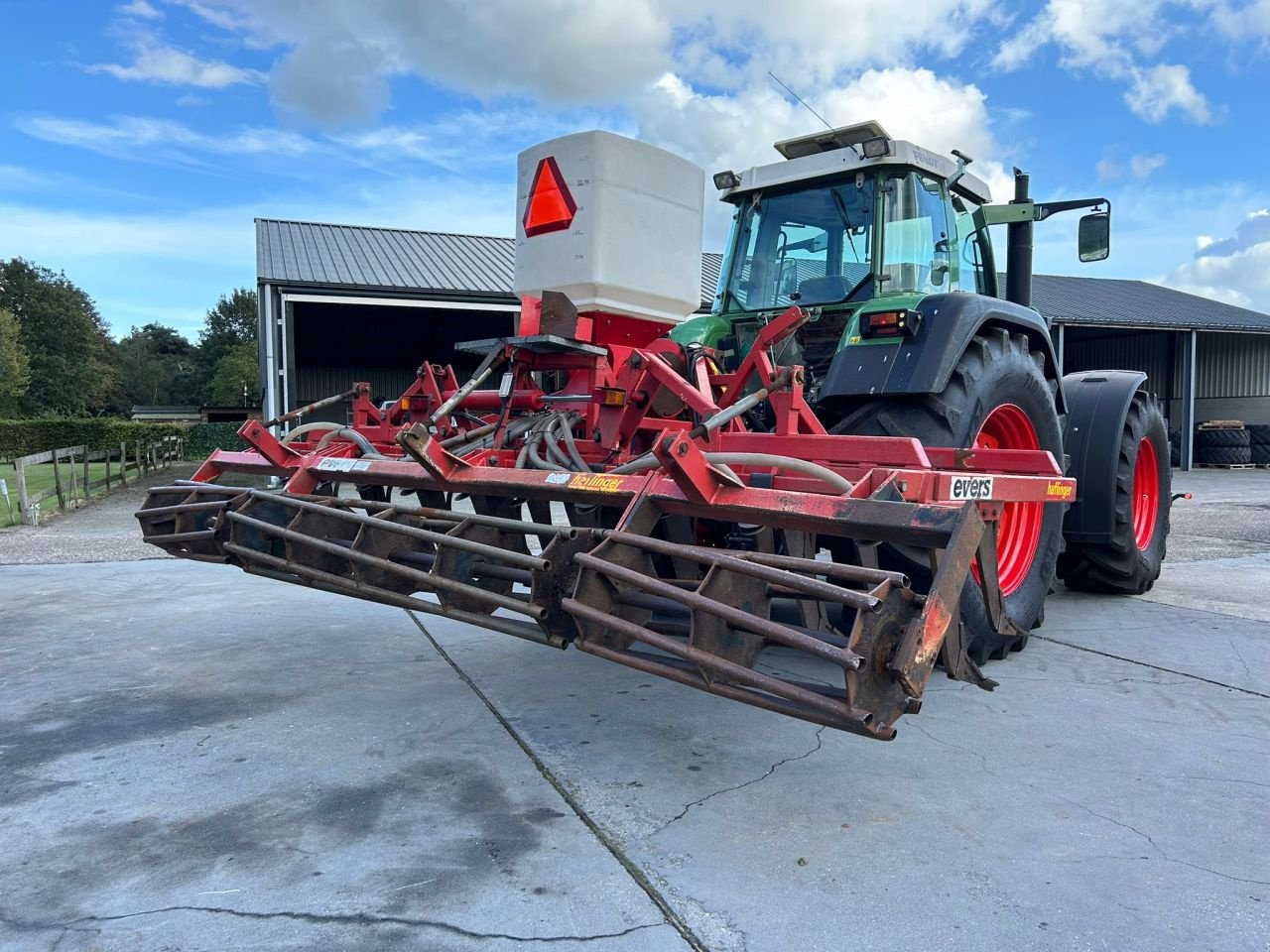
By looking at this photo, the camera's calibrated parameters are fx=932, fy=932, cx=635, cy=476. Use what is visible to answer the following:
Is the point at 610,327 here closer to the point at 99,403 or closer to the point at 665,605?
the point at 665,605

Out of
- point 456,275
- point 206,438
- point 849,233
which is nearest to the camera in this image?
point 849,233

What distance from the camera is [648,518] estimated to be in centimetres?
309

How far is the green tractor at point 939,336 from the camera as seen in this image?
402cm

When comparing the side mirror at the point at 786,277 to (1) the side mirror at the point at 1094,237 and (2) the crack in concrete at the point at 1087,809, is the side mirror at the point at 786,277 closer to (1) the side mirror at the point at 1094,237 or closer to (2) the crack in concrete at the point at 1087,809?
(1) the side mirror at the point at 1094,237

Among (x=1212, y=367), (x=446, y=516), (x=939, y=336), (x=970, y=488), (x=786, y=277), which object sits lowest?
(x=446, y=516)

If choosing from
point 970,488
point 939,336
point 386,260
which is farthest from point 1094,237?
point 386,260

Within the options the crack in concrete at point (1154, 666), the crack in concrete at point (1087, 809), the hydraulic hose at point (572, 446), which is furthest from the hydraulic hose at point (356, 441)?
the crack in concrete at point (1154, 666)

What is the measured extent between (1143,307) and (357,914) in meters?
28.5

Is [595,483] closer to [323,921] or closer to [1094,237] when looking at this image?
[323,921]

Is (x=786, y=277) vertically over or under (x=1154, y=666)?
over

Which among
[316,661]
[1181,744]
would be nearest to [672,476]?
[1181,744]

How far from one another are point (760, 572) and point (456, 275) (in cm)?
1610

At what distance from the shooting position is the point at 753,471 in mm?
3668

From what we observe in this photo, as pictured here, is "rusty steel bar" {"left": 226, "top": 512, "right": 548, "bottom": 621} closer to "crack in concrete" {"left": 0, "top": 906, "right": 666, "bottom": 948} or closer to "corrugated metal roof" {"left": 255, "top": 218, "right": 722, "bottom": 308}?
"crack in concrete" {"left": 0, "top": 906, "right": 666, "bottom": 948}
